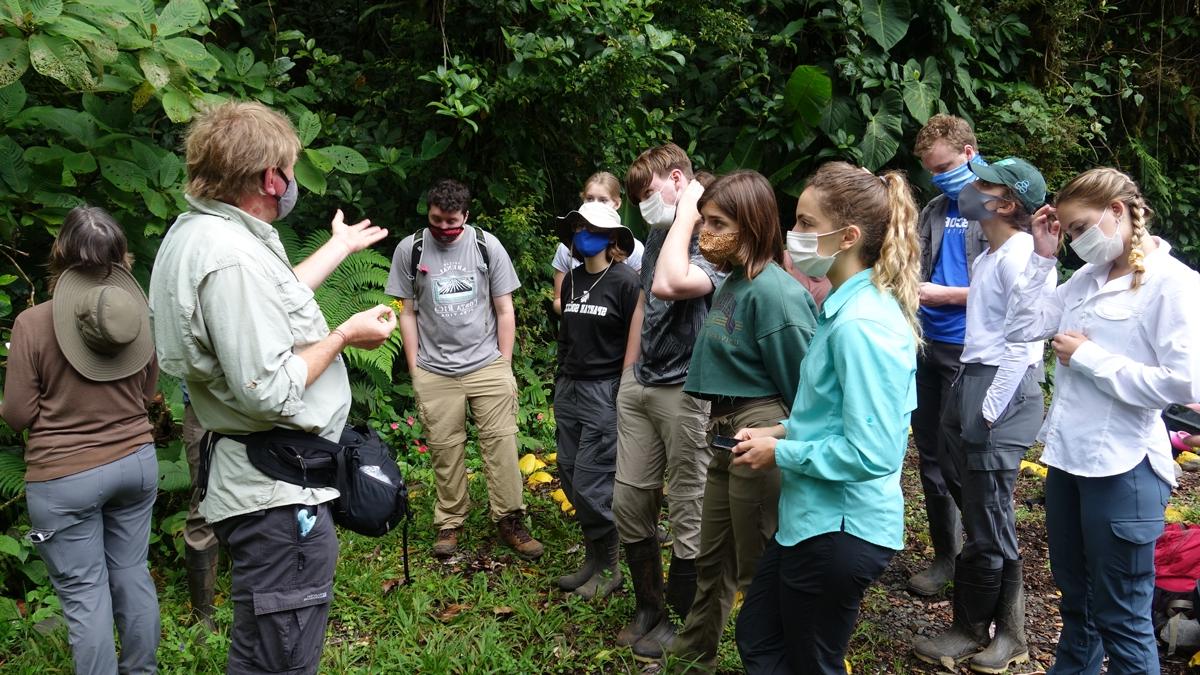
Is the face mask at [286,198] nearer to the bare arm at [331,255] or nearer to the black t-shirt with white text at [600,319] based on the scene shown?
the bare arm at [331,255]

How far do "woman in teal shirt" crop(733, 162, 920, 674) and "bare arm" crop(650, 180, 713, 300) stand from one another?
89cm

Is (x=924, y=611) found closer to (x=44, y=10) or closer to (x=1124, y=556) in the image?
(x=1124, y=556)

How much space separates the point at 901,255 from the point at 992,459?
1464mm

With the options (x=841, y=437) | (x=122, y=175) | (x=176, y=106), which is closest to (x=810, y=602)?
(x=841, y=437)

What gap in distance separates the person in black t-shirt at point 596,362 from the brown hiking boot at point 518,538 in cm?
44

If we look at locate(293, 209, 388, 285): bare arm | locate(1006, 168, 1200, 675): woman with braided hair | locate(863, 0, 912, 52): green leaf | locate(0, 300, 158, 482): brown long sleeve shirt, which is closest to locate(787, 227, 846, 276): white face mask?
locate(1006, 168, 1200, 675): woman with braided hair

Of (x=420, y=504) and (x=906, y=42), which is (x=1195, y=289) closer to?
(x=420, y=504)

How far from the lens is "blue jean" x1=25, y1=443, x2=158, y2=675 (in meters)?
3.43

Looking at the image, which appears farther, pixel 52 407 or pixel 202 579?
pixel 202 579

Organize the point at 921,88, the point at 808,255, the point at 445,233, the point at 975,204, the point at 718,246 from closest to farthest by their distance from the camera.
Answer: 1. the point at 808,255
2. the point at 718,246
3. the point at 975,204
4. the point at 445,233
5. the point at 921,88

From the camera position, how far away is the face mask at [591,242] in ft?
14.5

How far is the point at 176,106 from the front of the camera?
429 cm

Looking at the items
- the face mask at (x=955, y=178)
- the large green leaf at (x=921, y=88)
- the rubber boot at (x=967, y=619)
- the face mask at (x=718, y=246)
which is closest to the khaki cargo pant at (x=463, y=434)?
the face mask at (x=718, y=246)

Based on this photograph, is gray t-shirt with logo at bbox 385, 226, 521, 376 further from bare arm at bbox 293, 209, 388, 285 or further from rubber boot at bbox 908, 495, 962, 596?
rubber boot at bbox 908, 495, 962, 596
